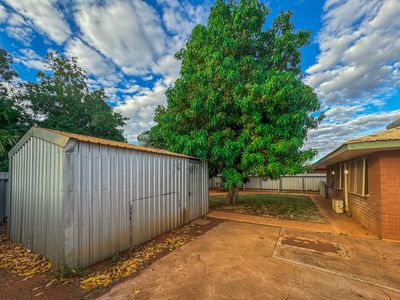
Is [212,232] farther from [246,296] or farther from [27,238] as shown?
[27,238]

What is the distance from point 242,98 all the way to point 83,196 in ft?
16.9

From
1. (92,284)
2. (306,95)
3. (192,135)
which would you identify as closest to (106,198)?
(92,284)

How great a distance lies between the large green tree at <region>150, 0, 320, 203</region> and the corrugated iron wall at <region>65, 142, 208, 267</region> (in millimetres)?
1957

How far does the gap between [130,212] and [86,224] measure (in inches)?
35.3

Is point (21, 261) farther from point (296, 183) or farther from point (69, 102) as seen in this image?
point (296, 183)

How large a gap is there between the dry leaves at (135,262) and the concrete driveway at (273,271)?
25 cm

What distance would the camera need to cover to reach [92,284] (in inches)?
93.2

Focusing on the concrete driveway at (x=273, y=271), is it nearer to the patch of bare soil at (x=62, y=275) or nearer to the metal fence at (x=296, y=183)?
the patch of bare soil at (x=62, y=275)

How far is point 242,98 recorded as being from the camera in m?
5.59

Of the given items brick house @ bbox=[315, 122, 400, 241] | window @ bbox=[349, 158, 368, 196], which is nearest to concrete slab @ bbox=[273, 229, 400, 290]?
brick house @ bbox=[315, 122, 400, 241]

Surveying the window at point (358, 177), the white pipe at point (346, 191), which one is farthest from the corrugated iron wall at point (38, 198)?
the white pipe at point (346, 191)

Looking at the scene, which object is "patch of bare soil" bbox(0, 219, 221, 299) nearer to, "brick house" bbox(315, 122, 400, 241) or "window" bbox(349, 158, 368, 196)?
"brick house" bbox(315, 122, 400, 241)

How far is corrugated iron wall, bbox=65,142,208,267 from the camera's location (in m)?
2.69

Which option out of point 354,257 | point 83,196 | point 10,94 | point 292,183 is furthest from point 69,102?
point 292,183
